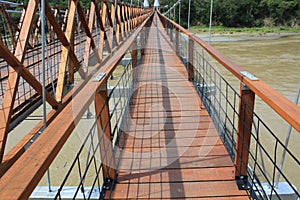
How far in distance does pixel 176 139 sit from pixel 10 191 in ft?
5.37

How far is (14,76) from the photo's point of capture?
1521mm

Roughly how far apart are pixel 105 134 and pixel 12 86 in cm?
52

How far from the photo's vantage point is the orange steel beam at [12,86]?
4.76 feet

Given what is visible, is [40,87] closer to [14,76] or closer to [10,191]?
[14,76]

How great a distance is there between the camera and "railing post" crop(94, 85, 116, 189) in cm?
144

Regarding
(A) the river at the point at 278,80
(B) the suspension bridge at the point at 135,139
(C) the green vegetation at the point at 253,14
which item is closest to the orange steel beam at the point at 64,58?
(B) the suspension bridge at the point at 135,139

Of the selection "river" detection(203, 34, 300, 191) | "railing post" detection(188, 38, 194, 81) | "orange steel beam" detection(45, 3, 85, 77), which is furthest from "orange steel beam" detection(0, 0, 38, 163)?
"river" detection(203, 34, 300, 191)

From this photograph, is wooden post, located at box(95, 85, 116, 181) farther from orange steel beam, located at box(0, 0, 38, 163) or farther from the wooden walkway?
orange steel beam, located at box(0, 0, 38, 163)

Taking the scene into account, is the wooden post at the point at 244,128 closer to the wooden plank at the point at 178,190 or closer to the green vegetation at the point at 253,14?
the wooden plank at the point at 178,190

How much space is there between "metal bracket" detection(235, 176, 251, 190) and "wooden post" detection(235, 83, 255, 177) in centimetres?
2

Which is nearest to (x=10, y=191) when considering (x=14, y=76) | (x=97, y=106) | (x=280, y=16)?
(x=97, y=106)

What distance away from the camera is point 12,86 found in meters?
1.53

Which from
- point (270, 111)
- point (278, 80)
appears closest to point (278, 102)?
point (270, 111)

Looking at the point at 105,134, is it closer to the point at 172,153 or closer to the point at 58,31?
the point at 172,153
